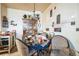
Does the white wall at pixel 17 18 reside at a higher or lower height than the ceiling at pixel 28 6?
lower

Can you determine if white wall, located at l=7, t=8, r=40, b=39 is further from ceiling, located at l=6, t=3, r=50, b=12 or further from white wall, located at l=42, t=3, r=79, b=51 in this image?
white wall, located at l=42, t=3, r=79, b=51

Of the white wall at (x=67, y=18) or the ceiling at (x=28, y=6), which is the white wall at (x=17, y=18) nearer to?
the ceiling at (x=28, y=6)

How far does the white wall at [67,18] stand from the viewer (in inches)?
60.2

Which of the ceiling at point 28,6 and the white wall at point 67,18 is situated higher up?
the ceiling at point 28,6

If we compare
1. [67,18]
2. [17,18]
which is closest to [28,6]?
[17,18]

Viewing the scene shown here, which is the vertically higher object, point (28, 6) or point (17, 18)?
point (28, 6)

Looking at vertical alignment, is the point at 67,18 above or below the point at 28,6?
below

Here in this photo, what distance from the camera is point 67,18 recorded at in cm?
155

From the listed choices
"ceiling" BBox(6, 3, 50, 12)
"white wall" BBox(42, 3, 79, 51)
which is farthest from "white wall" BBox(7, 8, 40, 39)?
"white wall" BBox(42, 3, 79, 51)

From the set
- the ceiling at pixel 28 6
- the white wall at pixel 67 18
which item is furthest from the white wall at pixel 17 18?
the white wall at pixel 67 18

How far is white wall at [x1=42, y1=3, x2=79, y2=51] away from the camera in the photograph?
1.53 meters

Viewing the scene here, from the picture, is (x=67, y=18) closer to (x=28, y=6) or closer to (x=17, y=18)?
(x=28, y=6)

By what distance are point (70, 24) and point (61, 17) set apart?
16 centimetres

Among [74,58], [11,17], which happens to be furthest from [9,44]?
[74,58]
